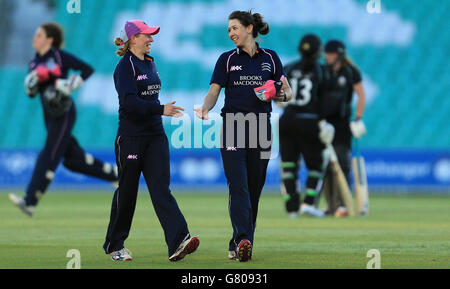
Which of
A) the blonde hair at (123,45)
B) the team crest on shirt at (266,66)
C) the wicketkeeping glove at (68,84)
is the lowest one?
the team crest on shirt at (266,66)

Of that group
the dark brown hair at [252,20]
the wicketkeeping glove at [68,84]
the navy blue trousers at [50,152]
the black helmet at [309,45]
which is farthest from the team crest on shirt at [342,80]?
the dark brown hair at [252,20]

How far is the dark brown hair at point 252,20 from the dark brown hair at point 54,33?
5.68m

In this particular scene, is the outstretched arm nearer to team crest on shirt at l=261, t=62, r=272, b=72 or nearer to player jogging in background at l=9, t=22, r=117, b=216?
team crest on shirt at l=261, t=62, r=272, b=72

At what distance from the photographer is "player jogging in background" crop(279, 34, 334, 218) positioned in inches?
537

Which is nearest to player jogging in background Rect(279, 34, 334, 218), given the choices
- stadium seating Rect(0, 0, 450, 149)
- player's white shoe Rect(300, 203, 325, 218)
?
player's white shoe Rect(300, 203, 325, 218)

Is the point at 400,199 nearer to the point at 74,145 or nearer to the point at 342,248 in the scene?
the point at 74,145

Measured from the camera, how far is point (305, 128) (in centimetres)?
1365

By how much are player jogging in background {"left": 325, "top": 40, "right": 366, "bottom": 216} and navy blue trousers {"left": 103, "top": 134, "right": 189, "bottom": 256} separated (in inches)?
249

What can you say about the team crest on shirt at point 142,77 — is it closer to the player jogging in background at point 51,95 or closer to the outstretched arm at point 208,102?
the outstretched arm at point 208,102

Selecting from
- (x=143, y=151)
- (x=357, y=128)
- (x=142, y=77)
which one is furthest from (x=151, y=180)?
(x=357, y=128)

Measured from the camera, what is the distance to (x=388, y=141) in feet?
77.3

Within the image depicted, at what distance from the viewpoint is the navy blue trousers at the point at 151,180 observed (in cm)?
800

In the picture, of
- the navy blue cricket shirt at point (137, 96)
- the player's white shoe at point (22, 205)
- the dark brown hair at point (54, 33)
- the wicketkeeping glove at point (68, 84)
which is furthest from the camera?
the dark brown hair at point (54, 33)

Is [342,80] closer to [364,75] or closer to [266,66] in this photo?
[266,66]
